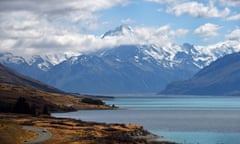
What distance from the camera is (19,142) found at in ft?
324

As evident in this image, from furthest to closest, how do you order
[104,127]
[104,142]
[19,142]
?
[104,127]
[104,142]
[19,142]

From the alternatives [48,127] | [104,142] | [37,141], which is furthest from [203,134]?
[37,141]

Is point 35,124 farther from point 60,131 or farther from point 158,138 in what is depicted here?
→ point 158,138

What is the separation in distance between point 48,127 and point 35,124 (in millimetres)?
7691

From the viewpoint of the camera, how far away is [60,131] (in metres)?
132

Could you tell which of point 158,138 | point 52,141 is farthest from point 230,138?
point 52,141

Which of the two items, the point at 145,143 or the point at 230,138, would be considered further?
the point at 230,138

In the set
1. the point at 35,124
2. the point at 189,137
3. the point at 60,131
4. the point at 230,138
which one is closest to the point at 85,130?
the point at 60,131

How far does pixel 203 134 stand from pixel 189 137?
36.5 feet

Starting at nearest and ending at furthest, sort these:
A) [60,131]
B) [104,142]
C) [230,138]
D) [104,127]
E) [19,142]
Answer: [19,142] → [104,142] → [60,131] → [230,138] → [104,127]

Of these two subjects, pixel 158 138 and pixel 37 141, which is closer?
pixel 37 141

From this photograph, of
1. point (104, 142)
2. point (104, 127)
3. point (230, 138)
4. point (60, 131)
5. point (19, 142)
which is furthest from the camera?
point (104, 127)

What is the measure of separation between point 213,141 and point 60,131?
36.8 m

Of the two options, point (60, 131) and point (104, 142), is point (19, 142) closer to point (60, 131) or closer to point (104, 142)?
point (104, 142)
